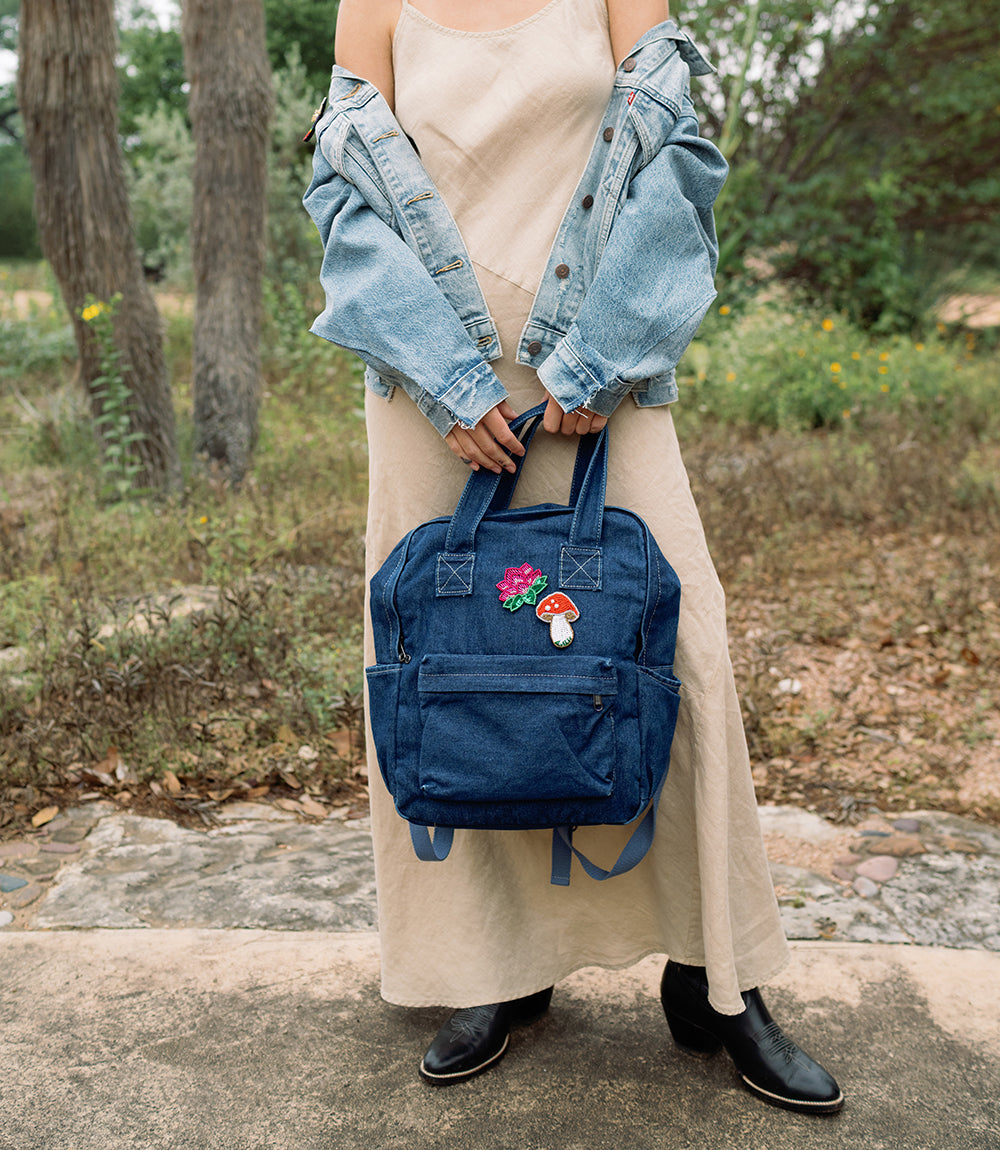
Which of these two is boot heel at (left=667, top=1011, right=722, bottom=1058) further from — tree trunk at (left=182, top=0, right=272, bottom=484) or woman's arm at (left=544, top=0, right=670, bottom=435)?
tree trunk at (left=182, top=0, right=272, bottom=484)

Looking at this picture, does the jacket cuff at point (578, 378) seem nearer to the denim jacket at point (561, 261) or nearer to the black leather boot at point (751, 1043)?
the denim jacket at point (561, 261)

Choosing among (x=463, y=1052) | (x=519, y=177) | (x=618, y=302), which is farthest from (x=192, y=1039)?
(x=519, y=177)

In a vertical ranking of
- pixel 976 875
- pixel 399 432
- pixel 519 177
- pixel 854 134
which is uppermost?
pixel 854 134

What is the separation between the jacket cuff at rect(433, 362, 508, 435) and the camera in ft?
4.77

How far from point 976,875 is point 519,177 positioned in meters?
1.93

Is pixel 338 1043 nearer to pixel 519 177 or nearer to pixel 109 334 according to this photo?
pixel 519 177

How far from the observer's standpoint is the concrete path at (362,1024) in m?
1.57

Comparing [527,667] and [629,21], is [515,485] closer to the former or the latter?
[527,667]

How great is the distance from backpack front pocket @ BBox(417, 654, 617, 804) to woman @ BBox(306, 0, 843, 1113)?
0.85 feet

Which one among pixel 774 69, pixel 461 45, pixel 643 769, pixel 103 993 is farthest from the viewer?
pixel 774 69

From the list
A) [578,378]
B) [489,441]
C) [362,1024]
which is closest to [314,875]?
[362,1024]

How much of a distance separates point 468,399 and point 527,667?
1.31 ft

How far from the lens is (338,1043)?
1.78 meters

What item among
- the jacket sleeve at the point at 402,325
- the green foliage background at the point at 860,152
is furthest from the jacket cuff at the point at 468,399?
the green foliage background at the point at 860,152
